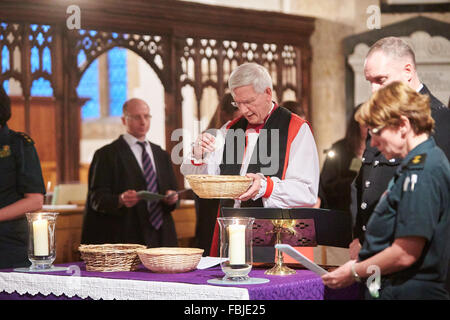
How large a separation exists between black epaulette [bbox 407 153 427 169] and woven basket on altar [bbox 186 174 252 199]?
3.24ft

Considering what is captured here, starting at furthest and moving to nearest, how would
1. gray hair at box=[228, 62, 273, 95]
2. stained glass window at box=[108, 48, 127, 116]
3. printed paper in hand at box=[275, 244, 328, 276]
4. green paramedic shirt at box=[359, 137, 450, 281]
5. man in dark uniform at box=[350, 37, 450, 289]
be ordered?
stained glass window at box=[108, 48, 127, 116] → gray hair at box=[228, 62, 273, 95] → man in dark uniform at box=[350, 37, 450, 289] → printed paper in hand at box=[275, 244, 328, 276] → green paramedic shirt at box=[359, 137, 450, 281]

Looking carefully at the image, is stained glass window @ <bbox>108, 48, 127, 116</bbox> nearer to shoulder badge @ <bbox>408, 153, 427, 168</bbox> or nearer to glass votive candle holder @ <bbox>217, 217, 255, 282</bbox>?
glass votive candle holder @ <bbox>217, 217, 255, 282</bbox>

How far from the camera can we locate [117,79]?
52.5 ft

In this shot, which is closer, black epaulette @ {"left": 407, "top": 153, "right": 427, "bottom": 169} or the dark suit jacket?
black epaulette @ {"left": 407, "top": 153, "right": 427, "bottom": 169}

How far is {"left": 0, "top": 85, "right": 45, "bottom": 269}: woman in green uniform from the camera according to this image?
4184 mm

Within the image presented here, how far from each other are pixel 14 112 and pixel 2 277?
901cm

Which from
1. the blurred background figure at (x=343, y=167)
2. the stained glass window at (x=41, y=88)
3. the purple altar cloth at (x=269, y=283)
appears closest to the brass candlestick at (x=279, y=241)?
the purple altar cloth at (x=269, y=283)

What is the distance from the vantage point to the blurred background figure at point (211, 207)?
5.30 m

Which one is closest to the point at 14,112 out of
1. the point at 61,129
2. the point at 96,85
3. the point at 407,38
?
the point at 96,85

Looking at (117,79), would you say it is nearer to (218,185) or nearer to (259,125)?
(259,125)

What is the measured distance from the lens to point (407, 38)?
8398 millimetres

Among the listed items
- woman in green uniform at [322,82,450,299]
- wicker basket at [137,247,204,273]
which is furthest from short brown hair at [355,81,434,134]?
wicker basket at [137,247,204,273]

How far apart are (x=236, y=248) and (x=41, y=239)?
0.98 m

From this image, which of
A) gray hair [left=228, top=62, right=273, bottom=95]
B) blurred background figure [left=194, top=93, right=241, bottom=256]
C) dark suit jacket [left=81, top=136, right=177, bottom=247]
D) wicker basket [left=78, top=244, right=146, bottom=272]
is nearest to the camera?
wicker basket [left=78, top=244, right=146, bottom=272]
